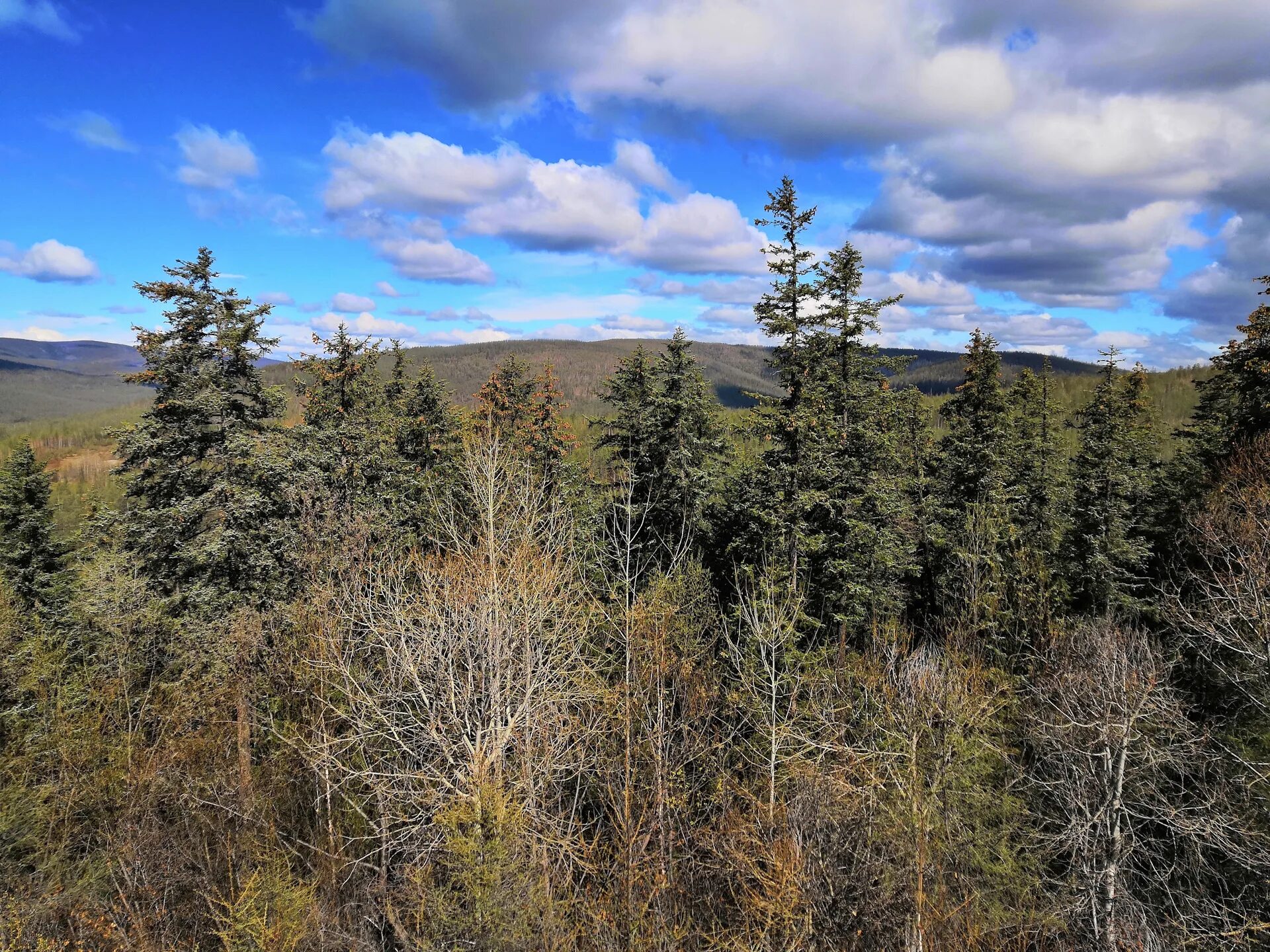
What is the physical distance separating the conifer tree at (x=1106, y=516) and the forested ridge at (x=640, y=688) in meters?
0.19

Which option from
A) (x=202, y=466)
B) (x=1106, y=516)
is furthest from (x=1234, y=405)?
(x=202, y=466)

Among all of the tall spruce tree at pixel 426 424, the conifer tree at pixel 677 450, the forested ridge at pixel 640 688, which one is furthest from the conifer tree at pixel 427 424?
the conifer tree at pixel 677 450

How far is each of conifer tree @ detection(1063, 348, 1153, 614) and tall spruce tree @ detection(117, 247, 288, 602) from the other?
29.2m

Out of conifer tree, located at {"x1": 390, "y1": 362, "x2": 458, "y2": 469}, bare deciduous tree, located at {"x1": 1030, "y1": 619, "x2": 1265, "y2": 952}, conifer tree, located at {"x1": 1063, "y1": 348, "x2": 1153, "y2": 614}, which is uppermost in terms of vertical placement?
conifer tree, located at {"x1": 390, "y1": 362, "x2": 458, "y2": 469}

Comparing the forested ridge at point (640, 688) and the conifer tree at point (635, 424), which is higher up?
the conifer tree at point (635, 424)

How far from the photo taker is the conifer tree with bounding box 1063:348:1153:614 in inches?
995

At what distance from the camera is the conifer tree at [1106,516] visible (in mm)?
25281

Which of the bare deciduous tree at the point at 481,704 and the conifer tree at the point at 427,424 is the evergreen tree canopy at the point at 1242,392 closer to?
the bare deciduous tree at the point at 481,704

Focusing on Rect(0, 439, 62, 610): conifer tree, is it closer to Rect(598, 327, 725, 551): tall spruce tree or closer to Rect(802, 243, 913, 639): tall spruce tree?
Rect(598, 327, 725, 551): tall spruce tree

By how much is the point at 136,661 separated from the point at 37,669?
2.68 m

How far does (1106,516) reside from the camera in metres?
25.6

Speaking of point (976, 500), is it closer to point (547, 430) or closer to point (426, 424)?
point (547, 430)

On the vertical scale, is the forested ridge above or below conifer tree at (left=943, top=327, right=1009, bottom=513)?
below

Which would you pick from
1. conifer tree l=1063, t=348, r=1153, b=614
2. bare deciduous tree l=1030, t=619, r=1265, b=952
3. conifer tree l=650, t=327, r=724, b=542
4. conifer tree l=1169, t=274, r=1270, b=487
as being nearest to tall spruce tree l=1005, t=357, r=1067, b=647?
conifer tree l=1063, t=348, r=1153, b=614
